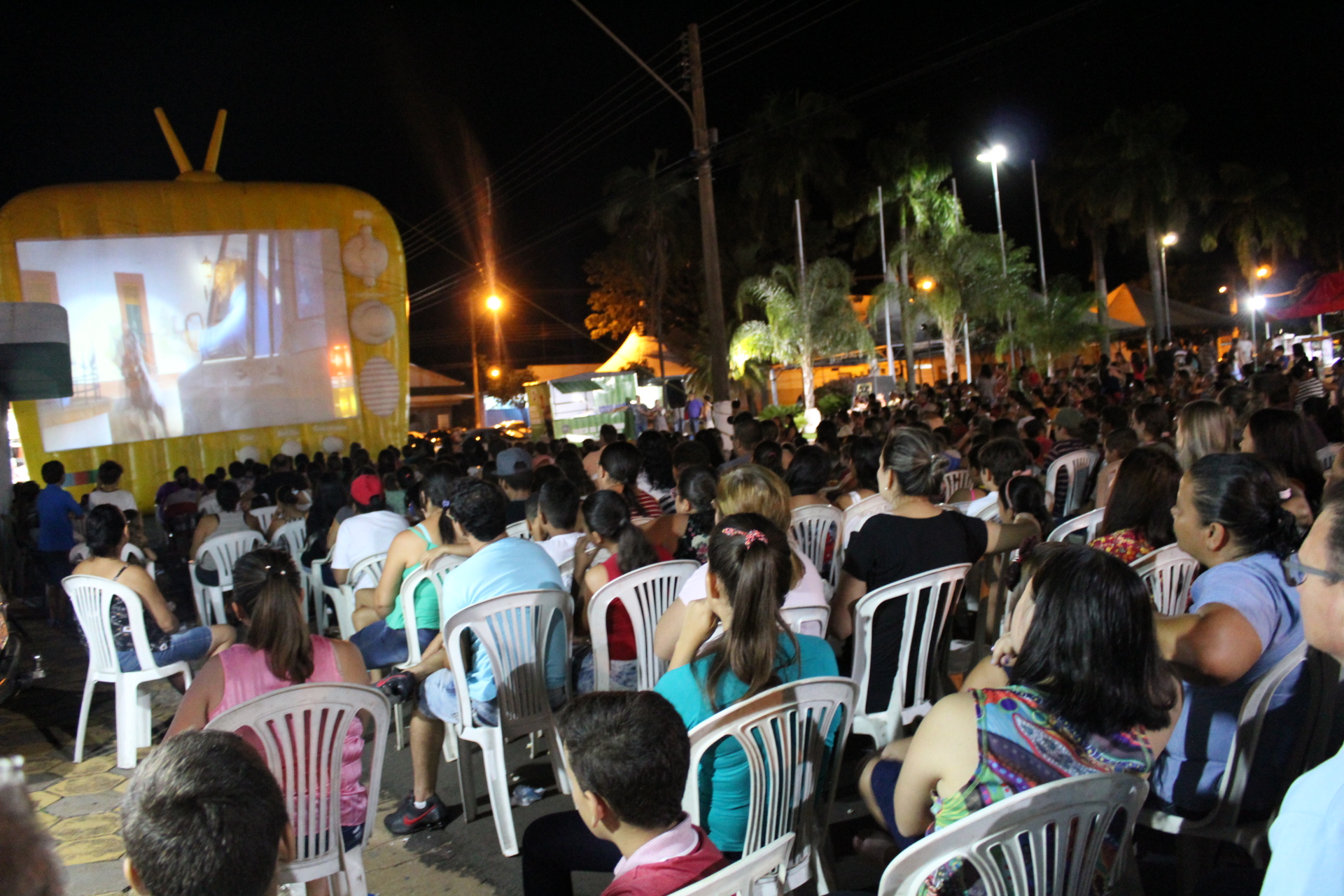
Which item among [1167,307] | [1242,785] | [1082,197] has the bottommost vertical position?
[1242,785]

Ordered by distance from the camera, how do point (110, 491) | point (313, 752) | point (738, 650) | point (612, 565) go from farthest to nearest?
point (110, 491), point (612, 565), point (313, 752), point (738, 650)

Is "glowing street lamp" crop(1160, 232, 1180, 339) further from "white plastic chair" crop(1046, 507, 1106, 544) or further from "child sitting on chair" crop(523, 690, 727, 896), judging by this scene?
"child sitting on chair" crop(523, 690, 727, 896)

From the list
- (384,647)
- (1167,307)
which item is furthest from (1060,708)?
(1167,307)

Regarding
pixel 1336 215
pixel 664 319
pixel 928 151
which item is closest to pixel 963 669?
pixel 928 151

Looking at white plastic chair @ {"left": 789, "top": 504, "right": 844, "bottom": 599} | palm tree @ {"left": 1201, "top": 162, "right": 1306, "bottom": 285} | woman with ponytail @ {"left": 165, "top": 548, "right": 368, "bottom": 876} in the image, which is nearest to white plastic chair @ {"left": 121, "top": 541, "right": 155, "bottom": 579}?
woman with ponytail @ {"left": 165, "top": 548, "right": 368, "bottom": 876}

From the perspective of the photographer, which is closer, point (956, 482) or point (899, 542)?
point (899, 542)

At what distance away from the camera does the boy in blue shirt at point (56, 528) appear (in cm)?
782

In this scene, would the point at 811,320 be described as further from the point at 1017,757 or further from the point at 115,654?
the point at 1017,757

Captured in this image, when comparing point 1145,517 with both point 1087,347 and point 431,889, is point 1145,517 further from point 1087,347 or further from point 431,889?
point 1087,347

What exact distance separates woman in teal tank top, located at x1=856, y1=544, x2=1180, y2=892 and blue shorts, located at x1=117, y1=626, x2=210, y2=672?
399cm

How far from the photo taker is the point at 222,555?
269 inches

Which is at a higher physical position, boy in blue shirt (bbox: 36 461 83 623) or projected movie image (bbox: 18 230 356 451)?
projected movie image (bbox: 18 230 356 451)

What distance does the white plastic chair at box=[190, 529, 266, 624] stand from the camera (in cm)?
680

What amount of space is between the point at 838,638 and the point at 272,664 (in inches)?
80.8
